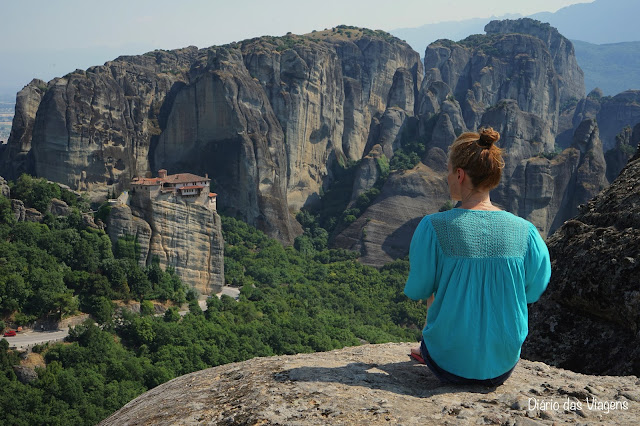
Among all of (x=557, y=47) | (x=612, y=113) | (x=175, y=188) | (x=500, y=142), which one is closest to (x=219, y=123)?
(x=175, y=188)

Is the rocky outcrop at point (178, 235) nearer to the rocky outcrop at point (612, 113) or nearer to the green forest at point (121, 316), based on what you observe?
the green forest at point (121, 316)

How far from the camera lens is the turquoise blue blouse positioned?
4.50 meters

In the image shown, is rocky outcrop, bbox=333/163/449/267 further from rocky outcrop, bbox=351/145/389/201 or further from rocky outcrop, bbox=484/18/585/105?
rocky outcrop, bbox=484/18/585/105

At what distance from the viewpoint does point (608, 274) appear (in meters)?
6.26

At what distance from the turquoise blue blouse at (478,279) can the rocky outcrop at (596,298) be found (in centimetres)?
183

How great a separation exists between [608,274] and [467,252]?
8.23ft

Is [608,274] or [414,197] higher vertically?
[608,274]

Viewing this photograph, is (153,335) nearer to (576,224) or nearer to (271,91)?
(576,224)

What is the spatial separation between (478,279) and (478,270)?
63 millimetres

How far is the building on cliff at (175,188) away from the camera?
33.9 meters

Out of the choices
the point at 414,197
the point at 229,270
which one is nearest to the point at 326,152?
the point at 414,197

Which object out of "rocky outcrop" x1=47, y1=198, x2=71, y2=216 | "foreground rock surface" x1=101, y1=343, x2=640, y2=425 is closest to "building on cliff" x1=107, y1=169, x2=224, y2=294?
"rocky outcrop" x1=47, y1=198, x2=71, y2=216

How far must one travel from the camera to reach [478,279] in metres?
4.50

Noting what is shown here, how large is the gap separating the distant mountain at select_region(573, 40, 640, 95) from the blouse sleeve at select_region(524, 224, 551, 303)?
541 feet
